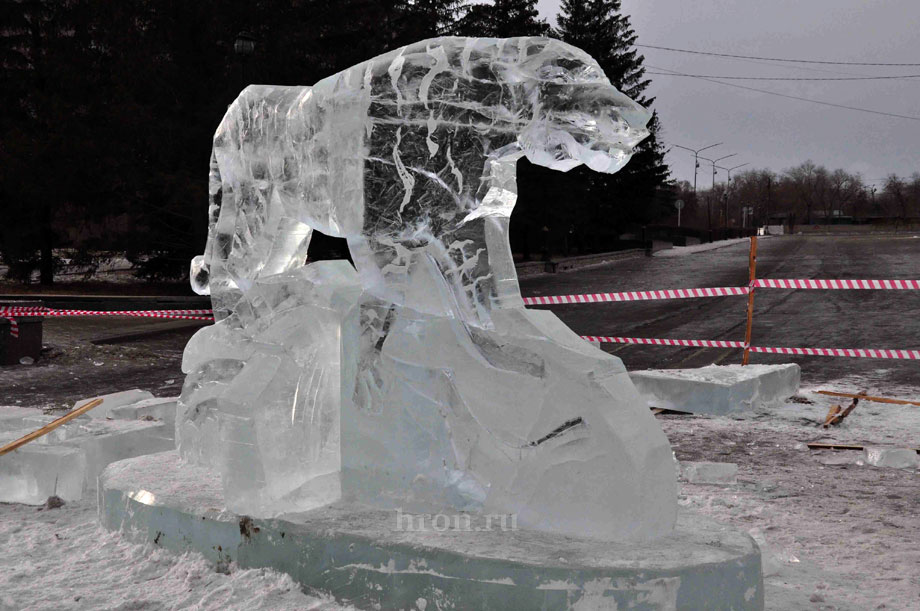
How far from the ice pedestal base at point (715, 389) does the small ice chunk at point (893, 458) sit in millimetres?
1573

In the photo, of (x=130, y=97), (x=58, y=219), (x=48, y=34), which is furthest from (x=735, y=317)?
(x=48, y=34)

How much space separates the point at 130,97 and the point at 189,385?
13.3 m

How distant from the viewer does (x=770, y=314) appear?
50.8 ft

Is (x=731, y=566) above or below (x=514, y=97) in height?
below

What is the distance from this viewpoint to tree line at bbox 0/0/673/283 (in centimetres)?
1639

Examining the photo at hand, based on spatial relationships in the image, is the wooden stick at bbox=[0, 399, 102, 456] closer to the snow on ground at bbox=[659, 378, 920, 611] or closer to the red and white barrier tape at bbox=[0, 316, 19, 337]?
the snow on ground at bbox=[659, 378, 920, 611]

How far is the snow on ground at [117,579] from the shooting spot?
11.4 feet

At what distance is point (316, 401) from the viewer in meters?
3.91

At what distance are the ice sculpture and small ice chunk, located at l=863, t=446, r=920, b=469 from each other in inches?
A: 125

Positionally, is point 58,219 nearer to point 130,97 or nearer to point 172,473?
point 130,97

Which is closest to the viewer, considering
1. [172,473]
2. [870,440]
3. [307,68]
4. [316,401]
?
[316,401]

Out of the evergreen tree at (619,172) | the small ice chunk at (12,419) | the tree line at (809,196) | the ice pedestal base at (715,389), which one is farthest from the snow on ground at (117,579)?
the tree line at (809,196)

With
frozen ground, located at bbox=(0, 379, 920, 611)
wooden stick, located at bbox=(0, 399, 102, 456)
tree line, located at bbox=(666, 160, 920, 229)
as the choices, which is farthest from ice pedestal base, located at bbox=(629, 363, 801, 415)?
tree line, located at bbox=(666, 160, 920, 229)

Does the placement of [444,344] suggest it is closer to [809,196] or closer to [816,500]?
[816,500]
